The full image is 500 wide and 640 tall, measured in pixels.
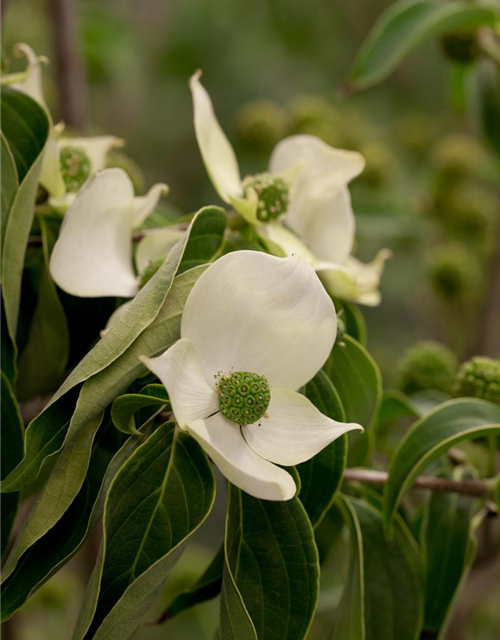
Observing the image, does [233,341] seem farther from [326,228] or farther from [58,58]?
[58,58]

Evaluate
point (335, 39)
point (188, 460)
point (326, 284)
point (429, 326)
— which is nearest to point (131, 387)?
point (188, 460)

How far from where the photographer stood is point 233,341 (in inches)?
16.2

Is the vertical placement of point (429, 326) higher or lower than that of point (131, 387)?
lower

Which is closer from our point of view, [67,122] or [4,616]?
[4,616]

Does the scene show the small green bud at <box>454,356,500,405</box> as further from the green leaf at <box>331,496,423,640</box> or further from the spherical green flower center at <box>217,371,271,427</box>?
the spherical green flower center at <box>217,371,271,427</box>

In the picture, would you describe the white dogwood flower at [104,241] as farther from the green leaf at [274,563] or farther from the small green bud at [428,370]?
the small green bud at [428,370]

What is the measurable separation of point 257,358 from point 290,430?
0.04 metres

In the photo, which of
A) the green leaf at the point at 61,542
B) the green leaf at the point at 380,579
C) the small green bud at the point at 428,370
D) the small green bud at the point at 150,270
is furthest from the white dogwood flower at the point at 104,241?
the small green bud at the point at 428,370

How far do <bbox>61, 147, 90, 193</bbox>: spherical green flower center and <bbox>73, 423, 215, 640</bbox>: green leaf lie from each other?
8.1 inches

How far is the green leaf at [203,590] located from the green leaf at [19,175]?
190 millimetres

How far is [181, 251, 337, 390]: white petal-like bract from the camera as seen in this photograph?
1.27ft

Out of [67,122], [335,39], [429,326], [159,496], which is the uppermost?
[159,496]

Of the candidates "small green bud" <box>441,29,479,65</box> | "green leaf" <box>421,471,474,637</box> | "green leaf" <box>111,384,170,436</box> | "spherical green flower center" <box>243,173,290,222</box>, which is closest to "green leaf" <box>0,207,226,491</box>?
"green leaf" <box>111,384,170,436</box>

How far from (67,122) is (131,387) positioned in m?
0.66
